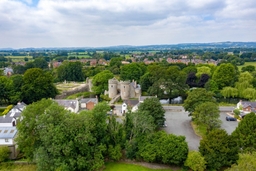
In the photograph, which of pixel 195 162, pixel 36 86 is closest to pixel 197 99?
pixel 195 162

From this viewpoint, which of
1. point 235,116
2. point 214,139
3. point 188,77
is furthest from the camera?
point 188,77

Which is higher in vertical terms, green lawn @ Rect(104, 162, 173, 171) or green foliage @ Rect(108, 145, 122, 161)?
green foliage @ Rect(108, 145, 122, 161)

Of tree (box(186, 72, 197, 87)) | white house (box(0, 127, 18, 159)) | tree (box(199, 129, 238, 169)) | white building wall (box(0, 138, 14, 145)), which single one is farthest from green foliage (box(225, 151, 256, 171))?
tree (box(186, 72, 197, 87))

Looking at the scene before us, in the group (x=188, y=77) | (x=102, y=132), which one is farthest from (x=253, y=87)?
(x=102, y=132)

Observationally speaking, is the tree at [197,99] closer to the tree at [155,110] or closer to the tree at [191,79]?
the tree at [155,110]

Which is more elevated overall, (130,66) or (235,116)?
(130,66)

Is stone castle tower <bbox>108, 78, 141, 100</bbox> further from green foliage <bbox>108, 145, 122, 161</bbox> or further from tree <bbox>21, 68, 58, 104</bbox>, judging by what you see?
green foliage <bbox>108, 145, 122, 161</bbox>

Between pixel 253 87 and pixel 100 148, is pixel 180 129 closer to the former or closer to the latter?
pixel 100 148
